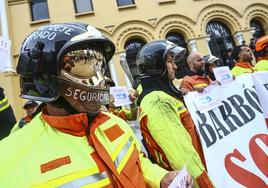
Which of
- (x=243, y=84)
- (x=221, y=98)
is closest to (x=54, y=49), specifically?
(x=221, y=98)

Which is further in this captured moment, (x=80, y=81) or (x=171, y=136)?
(x=171, y=136)

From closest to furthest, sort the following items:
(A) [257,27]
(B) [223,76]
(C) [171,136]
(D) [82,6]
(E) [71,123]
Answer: (E) [71,123]
(C) [171,136]
(B) [223,76]
(D) [82,6]
(A) [257,27]

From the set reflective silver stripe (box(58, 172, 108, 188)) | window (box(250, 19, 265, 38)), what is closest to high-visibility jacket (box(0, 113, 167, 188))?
reflective silver stripe (box(58, 172, 108, 188))

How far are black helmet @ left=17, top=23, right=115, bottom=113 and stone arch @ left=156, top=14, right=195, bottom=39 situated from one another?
14101mm

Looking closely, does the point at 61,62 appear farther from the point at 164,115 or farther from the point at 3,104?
the point at 3,104

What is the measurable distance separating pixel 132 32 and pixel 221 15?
4.34 m

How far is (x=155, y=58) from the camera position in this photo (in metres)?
3.18

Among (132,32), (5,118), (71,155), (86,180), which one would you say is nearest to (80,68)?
(71,155)

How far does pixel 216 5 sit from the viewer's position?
1620 cm

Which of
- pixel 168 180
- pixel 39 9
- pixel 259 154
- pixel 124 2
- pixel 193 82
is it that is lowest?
pixel 259 154

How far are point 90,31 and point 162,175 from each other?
0.84 m

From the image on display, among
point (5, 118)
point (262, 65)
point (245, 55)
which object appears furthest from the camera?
point (245, 55)

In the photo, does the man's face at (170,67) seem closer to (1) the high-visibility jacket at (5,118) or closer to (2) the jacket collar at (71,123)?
(1) the high-visibility jacket at (5,118)

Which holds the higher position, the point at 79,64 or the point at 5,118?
the point at 79,64
